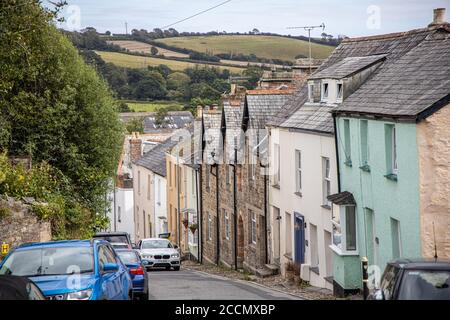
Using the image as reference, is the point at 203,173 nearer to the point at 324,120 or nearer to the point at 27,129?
the point at 27,129

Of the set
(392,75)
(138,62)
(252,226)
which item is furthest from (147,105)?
(392,75)

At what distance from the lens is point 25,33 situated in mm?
26906

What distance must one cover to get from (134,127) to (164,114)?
3.23m

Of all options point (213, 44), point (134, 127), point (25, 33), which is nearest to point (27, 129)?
point (25, 33)

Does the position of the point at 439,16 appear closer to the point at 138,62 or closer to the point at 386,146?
the point at 386,146

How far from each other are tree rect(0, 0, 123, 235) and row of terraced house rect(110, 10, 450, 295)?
567 centimetres

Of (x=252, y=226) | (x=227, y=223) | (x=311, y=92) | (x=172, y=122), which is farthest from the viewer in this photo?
(x=172, y=122)

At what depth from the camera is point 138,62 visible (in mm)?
63719

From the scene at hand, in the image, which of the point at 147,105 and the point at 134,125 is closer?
the point at 134,125

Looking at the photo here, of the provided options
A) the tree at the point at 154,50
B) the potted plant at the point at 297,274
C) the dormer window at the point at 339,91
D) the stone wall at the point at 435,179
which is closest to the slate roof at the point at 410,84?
the stone wall at the point at 435,179

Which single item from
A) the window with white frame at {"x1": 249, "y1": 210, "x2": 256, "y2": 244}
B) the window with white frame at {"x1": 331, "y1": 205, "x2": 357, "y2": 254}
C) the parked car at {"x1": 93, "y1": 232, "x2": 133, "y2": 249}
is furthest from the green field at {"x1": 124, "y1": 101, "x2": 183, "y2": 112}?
the window with white frame at {"x1": 331, "y1": 205, "x2": 357, "y2": 254}

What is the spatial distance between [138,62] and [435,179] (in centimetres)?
4655

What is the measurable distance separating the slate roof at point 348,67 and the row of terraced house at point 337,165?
0.08m
